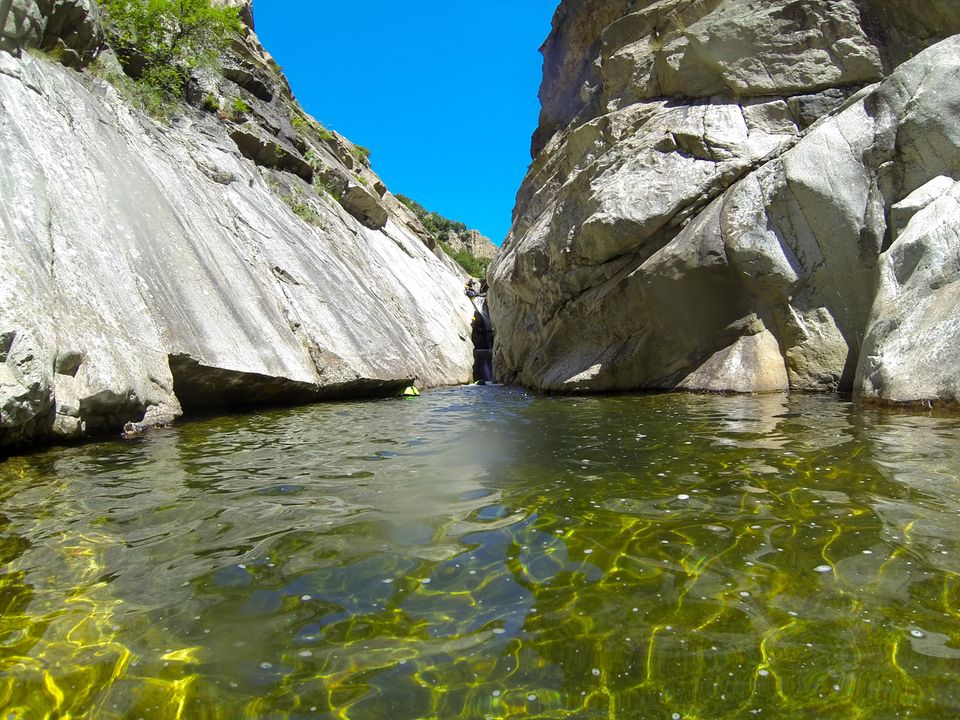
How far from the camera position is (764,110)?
49.7 ft

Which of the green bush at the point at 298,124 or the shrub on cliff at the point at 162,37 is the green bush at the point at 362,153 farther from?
the shrub on cliff at the point at 162,37

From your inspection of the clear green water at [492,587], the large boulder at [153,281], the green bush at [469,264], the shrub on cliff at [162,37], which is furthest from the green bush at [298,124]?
the green bush at [469,264]

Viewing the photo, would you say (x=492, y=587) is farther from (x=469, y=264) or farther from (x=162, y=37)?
(x=469, y=264)

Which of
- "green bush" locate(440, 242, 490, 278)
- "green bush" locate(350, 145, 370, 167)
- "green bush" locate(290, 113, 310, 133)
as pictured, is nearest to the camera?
"green bush" locate(290, 113, 310, 133)

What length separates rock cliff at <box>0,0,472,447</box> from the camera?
25.1 feet

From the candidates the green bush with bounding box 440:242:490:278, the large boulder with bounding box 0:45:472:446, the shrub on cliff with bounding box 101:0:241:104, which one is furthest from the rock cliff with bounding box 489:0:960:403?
the green bush with bounding box 440:242:490:278

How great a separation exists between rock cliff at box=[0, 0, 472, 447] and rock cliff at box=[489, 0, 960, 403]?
5455mm

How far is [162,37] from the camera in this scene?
17.2 m

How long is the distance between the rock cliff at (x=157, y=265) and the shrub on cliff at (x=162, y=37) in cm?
81

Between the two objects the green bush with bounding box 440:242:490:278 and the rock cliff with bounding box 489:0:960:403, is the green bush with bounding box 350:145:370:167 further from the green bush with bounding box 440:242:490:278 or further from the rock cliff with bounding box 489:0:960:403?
the rock cliff with bounding box 489:0:960:403

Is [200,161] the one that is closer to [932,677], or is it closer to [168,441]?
[168,441]

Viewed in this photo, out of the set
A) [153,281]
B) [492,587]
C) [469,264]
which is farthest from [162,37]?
[469,264]

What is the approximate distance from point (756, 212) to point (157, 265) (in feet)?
38.3

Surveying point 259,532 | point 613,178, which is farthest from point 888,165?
point 259,532
